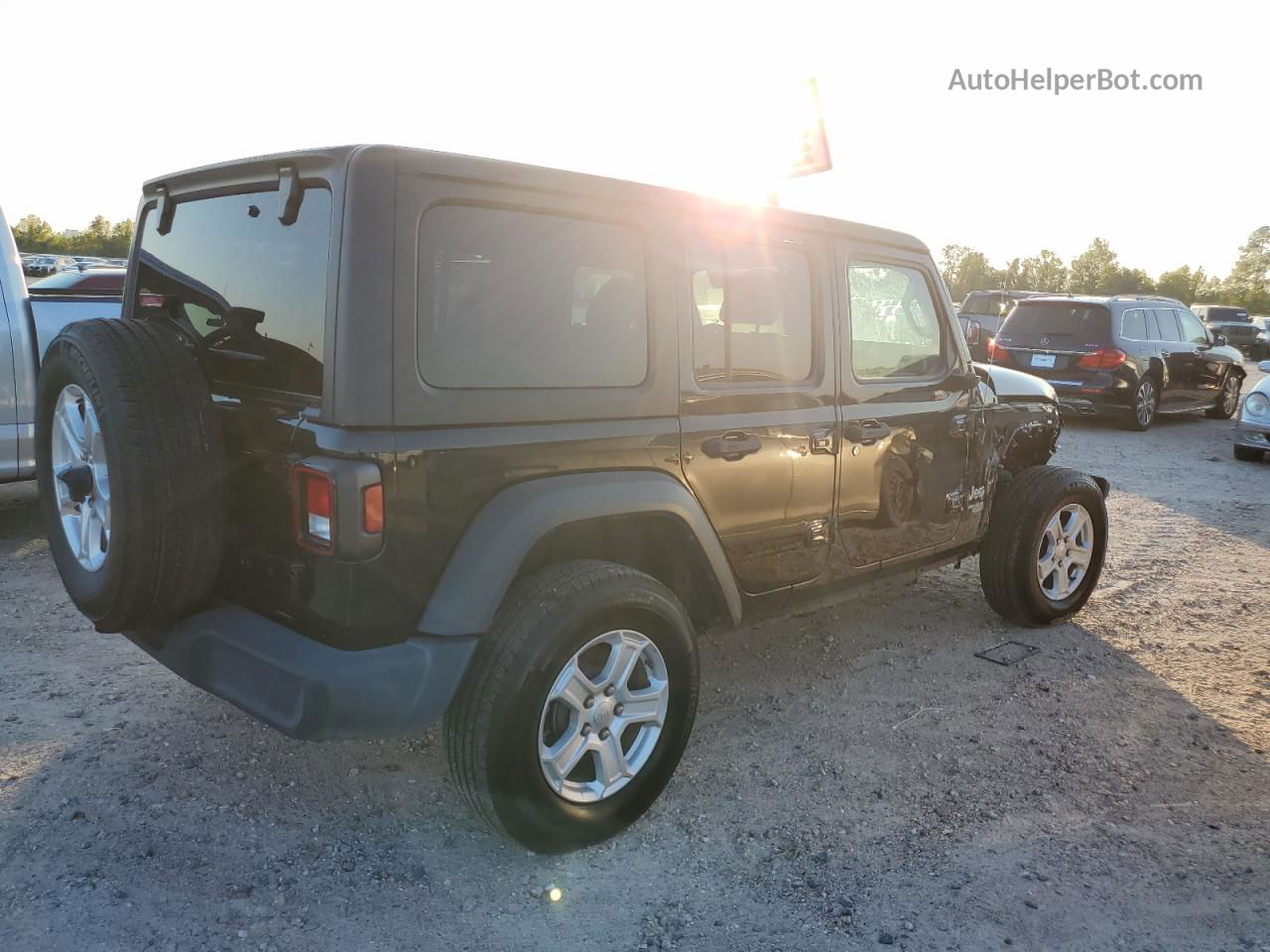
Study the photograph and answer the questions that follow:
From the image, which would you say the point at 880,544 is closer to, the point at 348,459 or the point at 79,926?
the point at 348,459

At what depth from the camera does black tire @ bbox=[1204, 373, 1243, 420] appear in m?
14.1

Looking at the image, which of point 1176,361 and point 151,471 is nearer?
point 151,471

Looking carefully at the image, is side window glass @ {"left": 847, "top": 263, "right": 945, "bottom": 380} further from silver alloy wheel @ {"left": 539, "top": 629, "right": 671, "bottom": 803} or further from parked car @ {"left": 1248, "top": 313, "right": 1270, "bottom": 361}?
parked car @ {"left": 1248, "top": 313, "right": 1270, "bottom": 361}

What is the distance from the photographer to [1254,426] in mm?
10070

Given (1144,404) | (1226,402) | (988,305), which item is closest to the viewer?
(1144,404)

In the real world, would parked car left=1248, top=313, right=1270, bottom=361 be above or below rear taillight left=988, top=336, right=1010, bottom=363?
above

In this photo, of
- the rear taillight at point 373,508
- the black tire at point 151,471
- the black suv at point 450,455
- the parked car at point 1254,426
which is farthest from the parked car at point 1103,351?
the black tire at point 151,471

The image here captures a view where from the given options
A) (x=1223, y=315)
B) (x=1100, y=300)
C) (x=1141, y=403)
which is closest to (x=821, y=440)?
(x=1100, y=300)

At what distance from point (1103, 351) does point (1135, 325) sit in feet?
2.56

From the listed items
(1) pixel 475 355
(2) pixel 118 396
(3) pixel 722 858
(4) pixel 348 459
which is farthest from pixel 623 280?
(3) pixel 722 858

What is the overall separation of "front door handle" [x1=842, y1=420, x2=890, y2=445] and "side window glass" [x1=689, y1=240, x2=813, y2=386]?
0.27m

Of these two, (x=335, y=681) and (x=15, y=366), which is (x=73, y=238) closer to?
(x=15, y=366)

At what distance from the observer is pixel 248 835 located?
2.85 metres

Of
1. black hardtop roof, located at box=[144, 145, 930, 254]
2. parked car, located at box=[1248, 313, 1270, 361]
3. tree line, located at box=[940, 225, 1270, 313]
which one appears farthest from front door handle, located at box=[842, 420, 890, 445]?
Result: tree line, located at box=[940, 225, 1270, 313]
